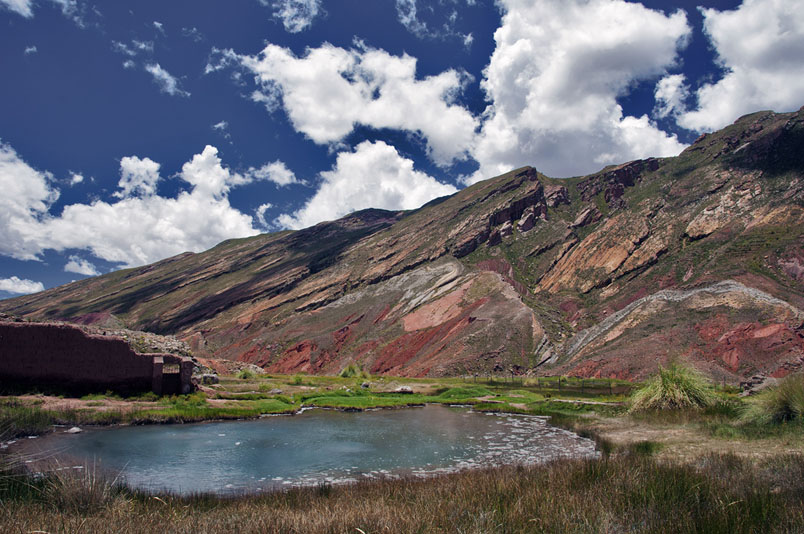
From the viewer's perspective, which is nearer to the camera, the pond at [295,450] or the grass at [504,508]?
the grass at [504,508]

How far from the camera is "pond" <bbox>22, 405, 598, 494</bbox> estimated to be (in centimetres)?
1368

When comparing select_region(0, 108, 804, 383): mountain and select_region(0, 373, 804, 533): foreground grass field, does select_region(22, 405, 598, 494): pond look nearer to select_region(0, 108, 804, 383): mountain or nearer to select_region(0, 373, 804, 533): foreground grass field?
select_region(0, 373, 804, 533): foreground grass field

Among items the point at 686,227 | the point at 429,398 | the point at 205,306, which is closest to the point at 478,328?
the point at 429,398

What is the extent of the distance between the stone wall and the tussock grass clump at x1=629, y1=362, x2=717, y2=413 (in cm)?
2889

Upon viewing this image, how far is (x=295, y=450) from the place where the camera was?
18.2 m

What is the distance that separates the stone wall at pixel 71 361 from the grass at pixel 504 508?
65.6ft

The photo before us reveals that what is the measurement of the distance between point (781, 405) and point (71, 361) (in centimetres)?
3396

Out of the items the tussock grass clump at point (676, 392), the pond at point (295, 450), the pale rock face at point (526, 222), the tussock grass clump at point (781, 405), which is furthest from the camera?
the pale rock face at point (526, 222)

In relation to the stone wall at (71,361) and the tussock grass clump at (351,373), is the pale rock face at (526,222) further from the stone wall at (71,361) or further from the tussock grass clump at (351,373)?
the stone wall at (71,361)

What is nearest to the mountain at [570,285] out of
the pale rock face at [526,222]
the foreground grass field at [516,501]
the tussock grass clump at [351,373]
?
the pale rock face at [526,222]

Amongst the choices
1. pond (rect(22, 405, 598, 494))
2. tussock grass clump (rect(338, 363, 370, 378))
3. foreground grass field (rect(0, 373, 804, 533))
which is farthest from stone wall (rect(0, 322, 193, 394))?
tussock grass clump (rect(338, 363, 370, 378))

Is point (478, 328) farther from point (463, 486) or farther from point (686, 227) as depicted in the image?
point (463, 486)

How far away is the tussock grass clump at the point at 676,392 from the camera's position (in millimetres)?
Result: 22703

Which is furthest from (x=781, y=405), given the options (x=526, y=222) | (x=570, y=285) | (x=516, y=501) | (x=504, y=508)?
(x=526, y=222)
